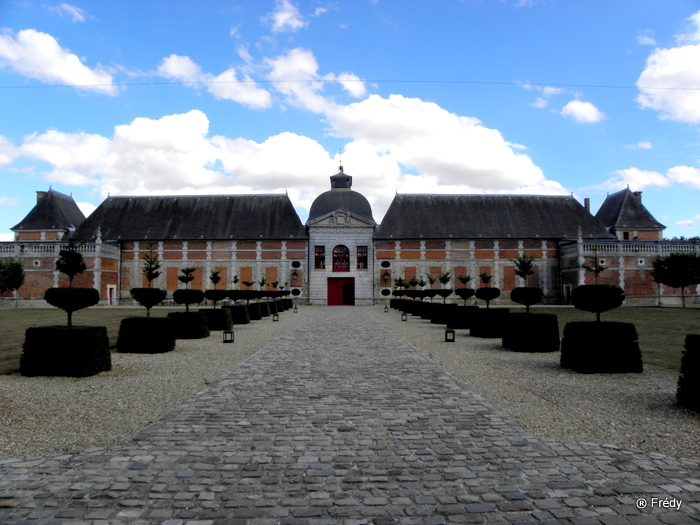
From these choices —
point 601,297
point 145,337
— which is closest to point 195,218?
point 145,337

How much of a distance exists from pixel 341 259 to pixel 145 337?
2883 centimetres

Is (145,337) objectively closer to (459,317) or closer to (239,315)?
(239,315)

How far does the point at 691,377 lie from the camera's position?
5422 millimetres

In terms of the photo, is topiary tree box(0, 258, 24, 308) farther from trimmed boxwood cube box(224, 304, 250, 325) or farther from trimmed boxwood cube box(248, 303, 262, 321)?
trimmed boxwood cube box(224, 304, 250, 325)

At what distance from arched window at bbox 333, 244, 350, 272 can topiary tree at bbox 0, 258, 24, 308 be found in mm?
21185

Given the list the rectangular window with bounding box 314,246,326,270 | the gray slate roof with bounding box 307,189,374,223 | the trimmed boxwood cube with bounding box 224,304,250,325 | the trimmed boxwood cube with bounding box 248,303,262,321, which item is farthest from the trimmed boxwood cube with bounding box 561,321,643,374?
the gray slate roof with bounding box 307,189,374,223

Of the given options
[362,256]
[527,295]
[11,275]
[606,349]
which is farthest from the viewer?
[362,256]

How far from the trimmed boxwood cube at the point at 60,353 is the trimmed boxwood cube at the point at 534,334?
7.95m

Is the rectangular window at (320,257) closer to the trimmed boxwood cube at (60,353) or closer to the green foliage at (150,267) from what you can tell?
the green foliage at (150,267)

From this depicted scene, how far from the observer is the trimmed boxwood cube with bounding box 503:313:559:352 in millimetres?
10492

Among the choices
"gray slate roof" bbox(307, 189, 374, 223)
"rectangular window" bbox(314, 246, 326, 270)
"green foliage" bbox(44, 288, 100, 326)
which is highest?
"gray slate roof" bbox(307, 189, 374, 223)

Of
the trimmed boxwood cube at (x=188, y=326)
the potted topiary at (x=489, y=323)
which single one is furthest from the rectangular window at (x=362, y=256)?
the trimmed boxwood cube at (x=188, y=326)

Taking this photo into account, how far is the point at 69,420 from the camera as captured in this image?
5.11 meters

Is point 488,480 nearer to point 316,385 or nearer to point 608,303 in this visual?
point 316,385
